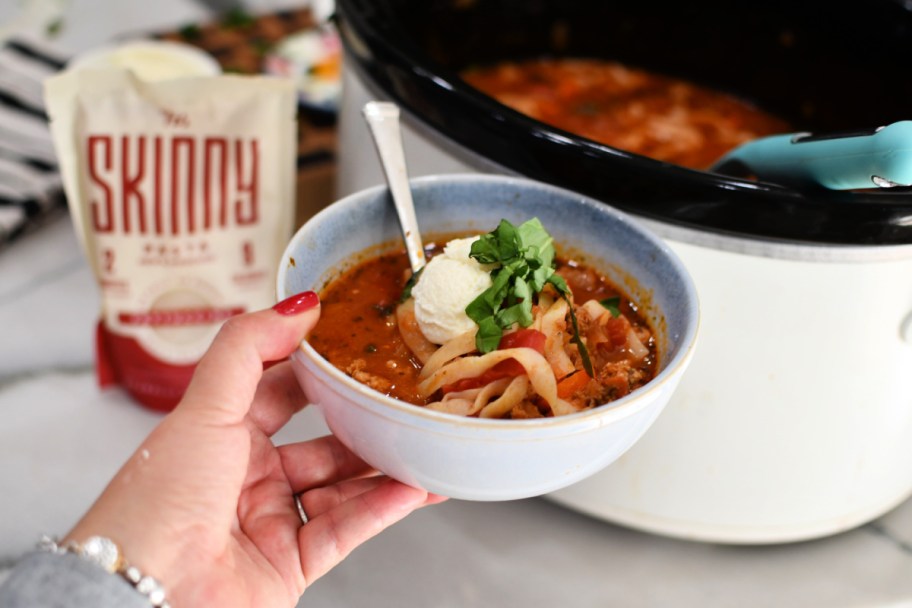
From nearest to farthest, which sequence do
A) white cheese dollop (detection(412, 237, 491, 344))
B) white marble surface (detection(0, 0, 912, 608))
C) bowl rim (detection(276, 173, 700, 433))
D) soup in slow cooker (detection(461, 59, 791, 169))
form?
bowl rim (detection(276, 173, 700, 433)), white cheese dollop (detection(412, 237, 491, 344)), white marble surface (detection(0, 0, 912, 608)), soup in slow cooker (detection(461, 59, 791, 169))

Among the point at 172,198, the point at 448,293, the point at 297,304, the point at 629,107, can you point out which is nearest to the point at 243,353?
the point at 297,304

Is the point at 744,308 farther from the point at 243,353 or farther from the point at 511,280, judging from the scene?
the point at 243,353

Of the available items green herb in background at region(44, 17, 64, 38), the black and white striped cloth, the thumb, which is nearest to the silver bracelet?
the thumb

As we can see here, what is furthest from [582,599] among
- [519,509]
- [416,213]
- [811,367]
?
[416,213]

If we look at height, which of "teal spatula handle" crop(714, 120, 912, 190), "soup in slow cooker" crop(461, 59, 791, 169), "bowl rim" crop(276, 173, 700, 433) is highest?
"teal spatula handle" crop(714, 120, 912, 190)

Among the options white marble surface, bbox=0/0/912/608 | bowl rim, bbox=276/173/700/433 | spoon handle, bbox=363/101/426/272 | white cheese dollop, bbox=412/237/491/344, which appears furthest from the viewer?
white marble surface, bbox=0/0/912/608

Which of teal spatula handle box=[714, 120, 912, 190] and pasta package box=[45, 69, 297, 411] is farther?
pasta package box=[45, 69, 297, 411]

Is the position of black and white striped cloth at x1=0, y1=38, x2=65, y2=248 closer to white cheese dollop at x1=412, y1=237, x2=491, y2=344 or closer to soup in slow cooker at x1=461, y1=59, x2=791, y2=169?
soup in slow cooker at x1=461, y1=59, x2=791, y2=169

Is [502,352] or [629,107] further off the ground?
[502,352]
